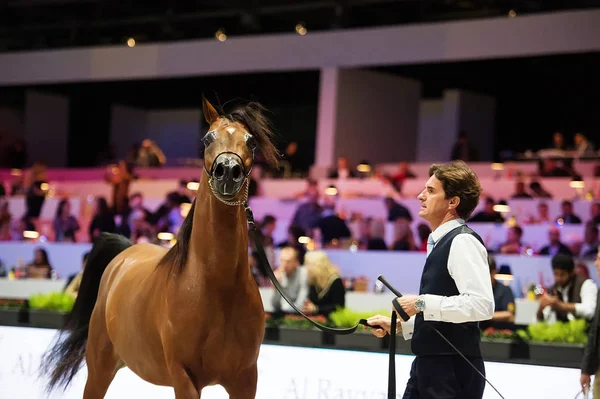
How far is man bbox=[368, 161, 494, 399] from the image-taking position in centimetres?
336

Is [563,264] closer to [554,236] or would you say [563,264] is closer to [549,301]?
[549,301]

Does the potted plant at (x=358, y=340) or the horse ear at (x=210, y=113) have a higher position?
the horse ear at (x=210, y=113)

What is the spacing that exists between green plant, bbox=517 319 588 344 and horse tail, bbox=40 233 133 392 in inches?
115

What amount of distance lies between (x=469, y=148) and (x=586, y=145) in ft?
7.64

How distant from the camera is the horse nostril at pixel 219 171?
158 inches

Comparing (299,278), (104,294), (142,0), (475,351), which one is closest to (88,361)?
(104,294)

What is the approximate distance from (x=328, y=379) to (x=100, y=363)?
1.40 m

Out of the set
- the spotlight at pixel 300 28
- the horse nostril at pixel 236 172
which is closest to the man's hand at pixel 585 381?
the horse nostril at pixel 236 172

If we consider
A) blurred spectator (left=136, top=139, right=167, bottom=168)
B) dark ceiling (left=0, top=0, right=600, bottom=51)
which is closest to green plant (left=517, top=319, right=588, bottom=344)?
dark ceiling (left=0, top=0, right=600, bottom=51)

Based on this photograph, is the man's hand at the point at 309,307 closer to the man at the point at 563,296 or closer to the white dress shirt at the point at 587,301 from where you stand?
the man at the point at 563,296

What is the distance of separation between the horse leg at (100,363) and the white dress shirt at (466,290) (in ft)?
9.19

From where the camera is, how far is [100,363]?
5684mm

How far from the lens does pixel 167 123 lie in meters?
A: 27.3

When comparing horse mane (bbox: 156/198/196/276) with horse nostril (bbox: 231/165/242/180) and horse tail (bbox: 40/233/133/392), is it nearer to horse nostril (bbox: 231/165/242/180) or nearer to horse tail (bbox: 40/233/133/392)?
horse nostril (bbox: 231/165/242/180)
